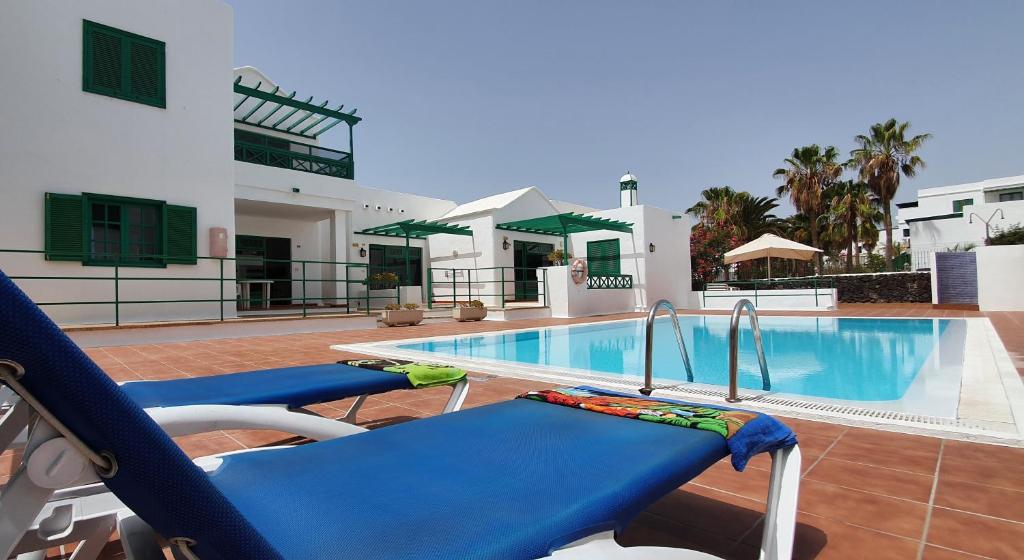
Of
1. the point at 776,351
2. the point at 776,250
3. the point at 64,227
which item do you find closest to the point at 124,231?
the point at 64,227

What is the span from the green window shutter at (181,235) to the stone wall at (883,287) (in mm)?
18251

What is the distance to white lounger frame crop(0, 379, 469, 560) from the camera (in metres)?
0.70

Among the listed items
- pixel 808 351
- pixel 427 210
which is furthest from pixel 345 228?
pixel 808 351

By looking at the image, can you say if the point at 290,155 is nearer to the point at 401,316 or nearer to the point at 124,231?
the point at 124,231

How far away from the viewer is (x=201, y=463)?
140 centimetres

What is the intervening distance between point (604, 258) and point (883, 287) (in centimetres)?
958

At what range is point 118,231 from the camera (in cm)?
922

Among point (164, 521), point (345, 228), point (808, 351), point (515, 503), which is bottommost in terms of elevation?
point (808, 351)

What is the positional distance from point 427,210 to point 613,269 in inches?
257

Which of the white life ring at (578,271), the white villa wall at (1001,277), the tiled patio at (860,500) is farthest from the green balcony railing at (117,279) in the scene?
the white villa wall at (1001,277)

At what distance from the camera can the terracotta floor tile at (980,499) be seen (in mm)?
1876

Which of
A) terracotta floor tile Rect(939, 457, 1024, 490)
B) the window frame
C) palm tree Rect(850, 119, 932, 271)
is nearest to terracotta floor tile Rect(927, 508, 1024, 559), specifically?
terracotta floor tile Rect(939, 457, 1024, 490)

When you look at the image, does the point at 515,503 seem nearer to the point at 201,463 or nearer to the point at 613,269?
the point at 201,463

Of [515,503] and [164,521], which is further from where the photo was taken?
[515,503]
